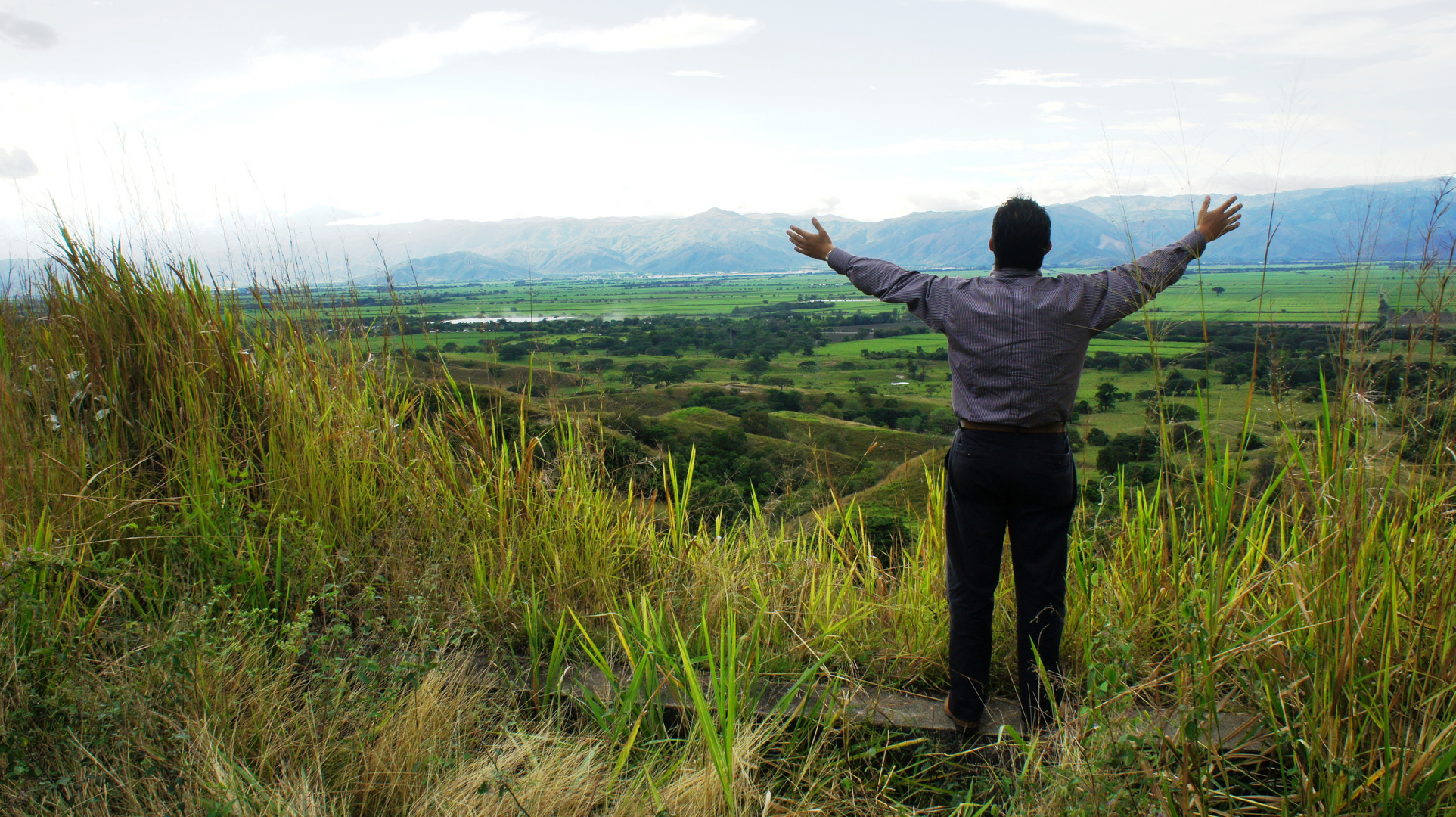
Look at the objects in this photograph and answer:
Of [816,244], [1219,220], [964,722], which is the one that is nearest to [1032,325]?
[1219,220]

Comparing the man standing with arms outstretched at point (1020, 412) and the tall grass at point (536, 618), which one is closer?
the tall grass at point (536, 618)

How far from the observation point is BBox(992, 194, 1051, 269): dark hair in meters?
2.38

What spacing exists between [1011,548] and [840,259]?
1174 mm

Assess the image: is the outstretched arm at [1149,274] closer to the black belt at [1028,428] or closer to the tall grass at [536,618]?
the black belt at [1028,428]

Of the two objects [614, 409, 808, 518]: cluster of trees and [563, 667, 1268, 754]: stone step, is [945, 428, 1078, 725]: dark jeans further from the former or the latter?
[614, 409, 808, 518]: cluster of trees

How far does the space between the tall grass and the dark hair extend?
0.89 metres

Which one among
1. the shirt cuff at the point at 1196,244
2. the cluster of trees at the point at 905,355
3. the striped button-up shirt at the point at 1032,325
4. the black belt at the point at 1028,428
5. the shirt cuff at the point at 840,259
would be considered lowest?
the cluster of trees at the point at 905,355

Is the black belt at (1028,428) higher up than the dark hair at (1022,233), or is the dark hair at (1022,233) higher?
the dark hair at (1022,233)

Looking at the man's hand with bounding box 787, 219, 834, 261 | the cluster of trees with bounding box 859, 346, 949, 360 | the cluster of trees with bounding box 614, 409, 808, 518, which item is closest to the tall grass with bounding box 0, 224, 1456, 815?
the cluster of trees with bounding box 614, 409, 808, 518

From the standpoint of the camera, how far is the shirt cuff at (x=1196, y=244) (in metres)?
2.25

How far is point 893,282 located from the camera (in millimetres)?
2570

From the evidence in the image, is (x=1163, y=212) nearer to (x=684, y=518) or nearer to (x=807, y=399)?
(x=684, y=518)

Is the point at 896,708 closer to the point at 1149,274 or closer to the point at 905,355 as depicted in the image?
the point at 1149,274

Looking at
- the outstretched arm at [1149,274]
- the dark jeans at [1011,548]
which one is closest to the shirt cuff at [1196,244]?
the outstretched arm at [1149,274]
